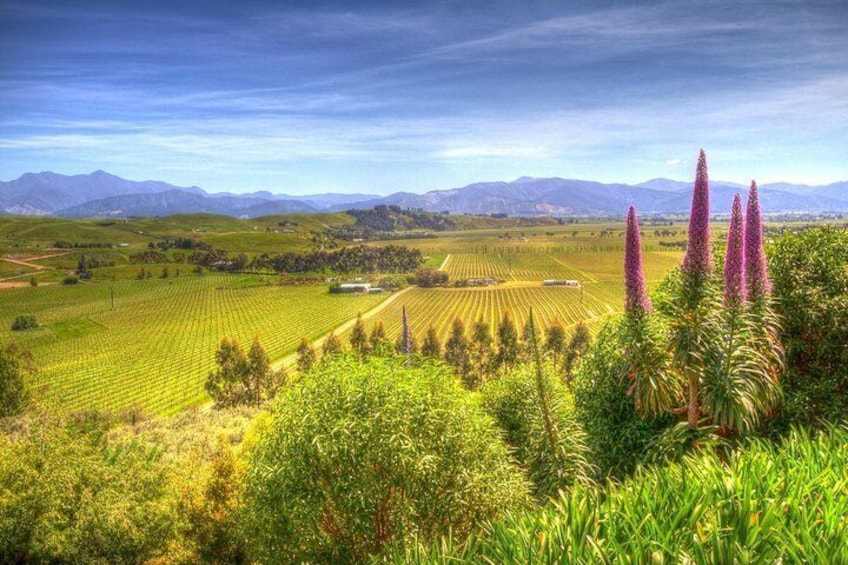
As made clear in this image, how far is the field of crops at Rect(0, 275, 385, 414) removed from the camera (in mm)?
93688

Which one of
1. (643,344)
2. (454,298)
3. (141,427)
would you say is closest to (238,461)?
(643,344)

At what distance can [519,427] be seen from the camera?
27.3 meters

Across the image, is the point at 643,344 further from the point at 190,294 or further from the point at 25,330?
the point at 190,294

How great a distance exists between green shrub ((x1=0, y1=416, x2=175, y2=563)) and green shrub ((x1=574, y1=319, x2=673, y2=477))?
20.4 m

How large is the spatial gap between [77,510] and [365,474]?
672 inches

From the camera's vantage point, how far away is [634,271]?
13.1 meters

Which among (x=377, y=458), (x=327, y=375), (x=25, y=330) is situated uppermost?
(x=327, y=375)

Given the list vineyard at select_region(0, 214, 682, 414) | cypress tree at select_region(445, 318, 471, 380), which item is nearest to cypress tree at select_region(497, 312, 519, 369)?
cypress tree at select_region(445, 318, 471, 380)

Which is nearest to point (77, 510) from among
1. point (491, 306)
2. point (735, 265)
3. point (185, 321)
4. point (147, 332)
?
point (735, 265)

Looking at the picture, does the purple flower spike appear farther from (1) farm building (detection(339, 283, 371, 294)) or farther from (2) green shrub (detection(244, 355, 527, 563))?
(1) farm building (detection(339, 283, 371, 294))

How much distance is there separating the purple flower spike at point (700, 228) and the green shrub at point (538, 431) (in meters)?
6.50

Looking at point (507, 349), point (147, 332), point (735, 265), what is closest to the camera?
point (735, 265)

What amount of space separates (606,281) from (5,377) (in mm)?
182207

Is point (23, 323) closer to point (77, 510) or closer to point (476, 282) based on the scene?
point (476, 282)
